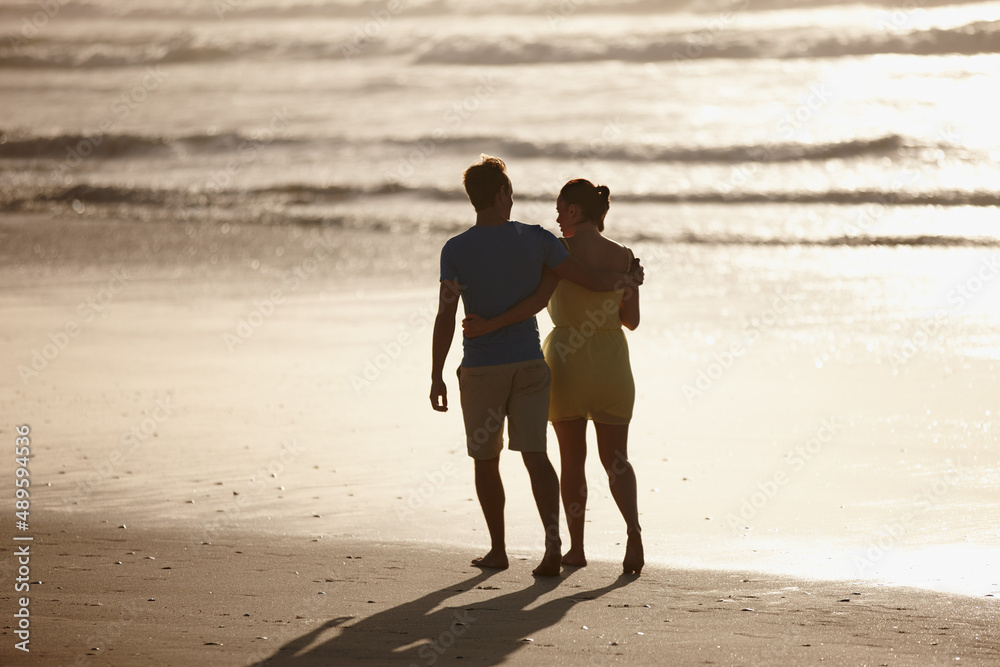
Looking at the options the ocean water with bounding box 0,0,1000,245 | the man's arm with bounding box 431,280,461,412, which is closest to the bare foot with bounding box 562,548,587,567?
the man's arm with bounding box 431,280,461,412

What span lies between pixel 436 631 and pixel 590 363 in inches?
53.4

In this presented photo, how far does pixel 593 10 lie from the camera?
140 ft

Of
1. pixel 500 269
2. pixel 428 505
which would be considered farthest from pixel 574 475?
pixel 428 505

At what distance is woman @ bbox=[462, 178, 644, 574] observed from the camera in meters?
4.70

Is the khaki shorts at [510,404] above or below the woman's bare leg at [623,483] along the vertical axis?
above

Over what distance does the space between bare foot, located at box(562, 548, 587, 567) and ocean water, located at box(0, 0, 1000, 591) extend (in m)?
0.65

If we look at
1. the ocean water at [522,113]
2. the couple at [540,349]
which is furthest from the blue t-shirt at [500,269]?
the ocean water at [522,113]

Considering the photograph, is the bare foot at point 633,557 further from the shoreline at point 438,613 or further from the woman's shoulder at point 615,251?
the woman's shoulder at point 615,251

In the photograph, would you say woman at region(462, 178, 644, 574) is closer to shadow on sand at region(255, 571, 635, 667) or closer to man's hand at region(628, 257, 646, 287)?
man's hand at region(628, 257, 646, 287)

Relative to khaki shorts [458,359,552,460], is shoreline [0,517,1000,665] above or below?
below

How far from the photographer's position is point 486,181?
4.49 m

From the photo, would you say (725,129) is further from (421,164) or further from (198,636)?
(198,636)

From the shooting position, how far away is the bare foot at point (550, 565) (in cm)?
451

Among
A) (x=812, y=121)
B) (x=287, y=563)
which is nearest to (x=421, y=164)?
(x=812, y=121)
